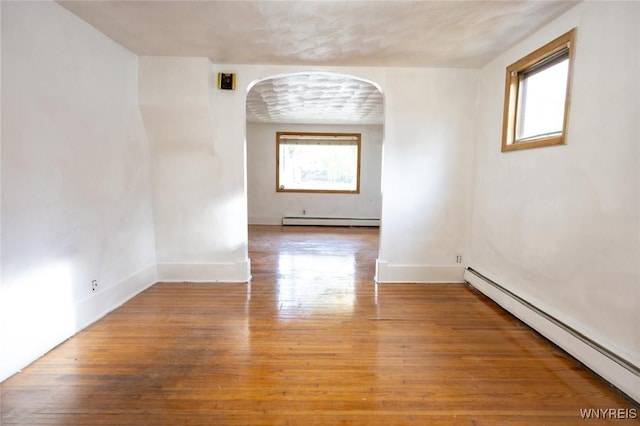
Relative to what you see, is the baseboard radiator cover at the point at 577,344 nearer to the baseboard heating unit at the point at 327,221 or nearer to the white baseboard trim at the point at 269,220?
the baseboard heating unit at the point at 327,221

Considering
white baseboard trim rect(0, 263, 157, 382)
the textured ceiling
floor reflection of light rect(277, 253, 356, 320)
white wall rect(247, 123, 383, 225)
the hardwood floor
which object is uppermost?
the textured ceiling

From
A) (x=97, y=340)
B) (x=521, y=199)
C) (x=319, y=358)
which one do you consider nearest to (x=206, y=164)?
(x=97, y=340)

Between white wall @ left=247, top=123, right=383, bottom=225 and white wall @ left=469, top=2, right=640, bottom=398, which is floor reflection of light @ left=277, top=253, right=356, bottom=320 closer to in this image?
white wall @ left=469, top=2, right=640, bottom=398

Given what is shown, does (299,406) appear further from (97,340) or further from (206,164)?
(206,164)

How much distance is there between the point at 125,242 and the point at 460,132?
355 centimetres

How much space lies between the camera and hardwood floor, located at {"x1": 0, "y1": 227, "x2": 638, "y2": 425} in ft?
4.96

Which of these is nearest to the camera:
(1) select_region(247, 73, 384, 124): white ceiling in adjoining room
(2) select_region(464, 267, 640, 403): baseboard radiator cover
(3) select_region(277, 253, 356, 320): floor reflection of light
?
(2) select_region(464, 267, 640, 403): baseboard radiator cover

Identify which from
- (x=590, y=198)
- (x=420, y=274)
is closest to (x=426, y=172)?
(x=420, y=274)

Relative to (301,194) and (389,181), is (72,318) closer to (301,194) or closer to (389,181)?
(389,181)

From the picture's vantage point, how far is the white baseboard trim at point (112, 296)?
2320 millimetres

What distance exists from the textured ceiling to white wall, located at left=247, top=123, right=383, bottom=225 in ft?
13.0

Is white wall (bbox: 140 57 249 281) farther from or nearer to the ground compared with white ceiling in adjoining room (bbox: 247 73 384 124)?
nearer to the ground

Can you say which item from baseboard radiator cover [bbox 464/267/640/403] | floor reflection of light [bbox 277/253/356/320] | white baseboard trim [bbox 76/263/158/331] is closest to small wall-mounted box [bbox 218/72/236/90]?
white baseboard trim [bbox 76/263/158/331]

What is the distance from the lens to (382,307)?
276 cm
